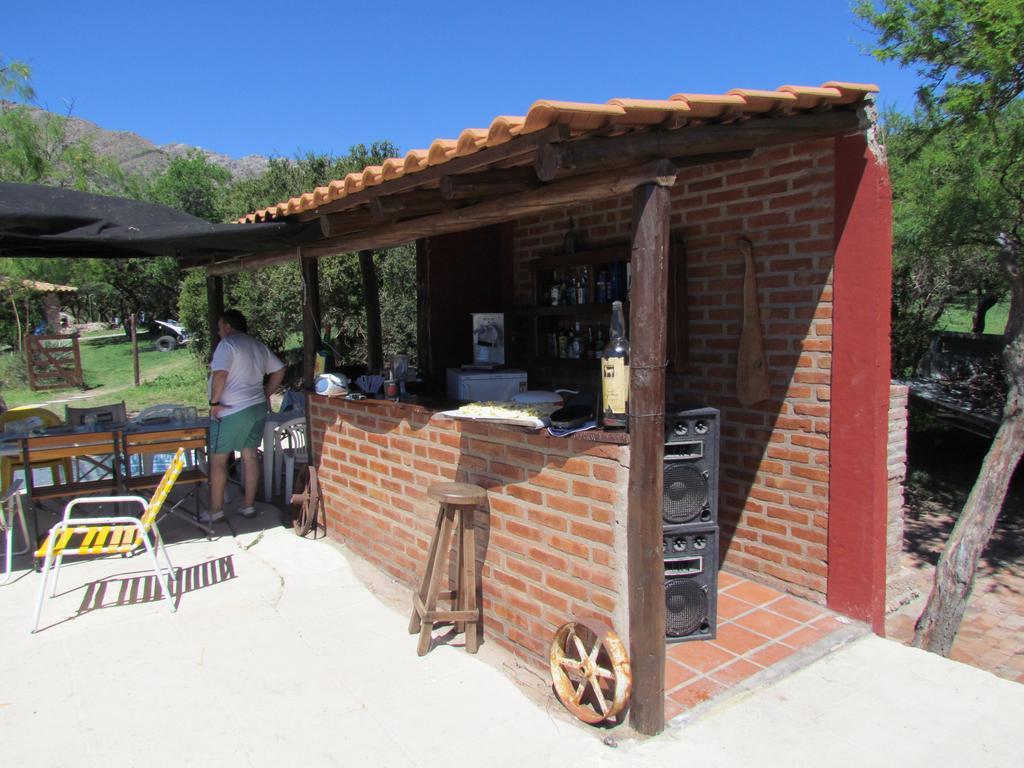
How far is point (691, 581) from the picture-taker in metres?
3.58

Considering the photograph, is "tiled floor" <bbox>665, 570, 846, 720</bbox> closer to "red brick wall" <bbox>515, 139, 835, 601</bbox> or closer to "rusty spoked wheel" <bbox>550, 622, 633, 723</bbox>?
"red brick wall" <bbox>515, 139, 835, 601</bbox>

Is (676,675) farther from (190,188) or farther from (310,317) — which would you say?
(190,188)

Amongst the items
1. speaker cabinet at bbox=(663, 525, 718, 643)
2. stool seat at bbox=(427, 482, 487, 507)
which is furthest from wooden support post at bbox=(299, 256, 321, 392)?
speaker cabinet at bbox=(663, 525, 718, 643)

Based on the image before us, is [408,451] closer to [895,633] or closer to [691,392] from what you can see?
[691,392]

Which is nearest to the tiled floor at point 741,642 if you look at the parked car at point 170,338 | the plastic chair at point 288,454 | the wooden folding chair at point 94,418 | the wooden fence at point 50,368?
the plastic chair at point 288,454

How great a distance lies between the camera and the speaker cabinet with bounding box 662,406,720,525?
11.3 ft

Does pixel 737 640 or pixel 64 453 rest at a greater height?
pixel 64 453

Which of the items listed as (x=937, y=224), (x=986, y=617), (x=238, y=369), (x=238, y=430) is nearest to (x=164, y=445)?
(x=238, y=430)

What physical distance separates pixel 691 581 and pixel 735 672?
1.52 ft

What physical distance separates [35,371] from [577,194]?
63.9 feet

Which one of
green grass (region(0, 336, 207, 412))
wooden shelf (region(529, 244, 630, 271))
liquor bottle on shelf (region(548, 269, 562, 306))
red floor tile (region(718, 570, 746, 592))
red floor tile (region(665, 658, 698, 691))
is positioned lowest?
red floor tile (region(665, 658, 698, 691))

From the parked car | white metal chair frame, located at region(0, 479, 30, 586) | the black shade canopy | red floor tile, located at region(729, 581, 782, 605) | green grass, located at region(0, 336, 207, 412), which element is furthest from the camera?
the parked car

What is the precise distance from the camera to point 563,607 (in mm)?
Result: 3246

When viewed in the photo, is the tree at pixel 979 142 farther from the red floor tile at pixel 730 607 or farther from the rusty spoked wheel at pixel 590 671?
the rusty spoked wheel at pixel 590 671
